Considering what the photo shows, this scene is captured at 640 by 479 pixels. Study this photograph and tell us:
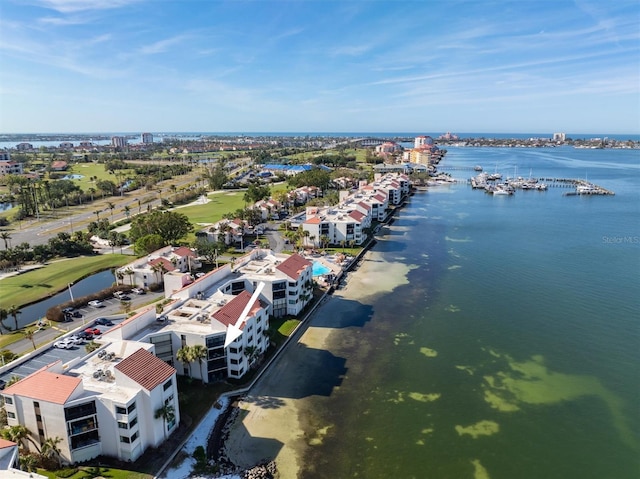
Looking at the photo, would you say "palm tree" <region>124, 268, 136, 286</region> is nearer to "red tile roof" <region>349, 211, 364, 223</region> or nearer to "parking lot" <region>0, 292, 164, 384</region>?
"parking lot" <region>0, 292, 164, 384</region>

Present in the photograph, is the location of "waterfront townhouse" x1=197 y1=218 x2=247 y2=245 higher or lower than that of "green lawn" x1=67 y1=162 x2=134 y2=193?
lower

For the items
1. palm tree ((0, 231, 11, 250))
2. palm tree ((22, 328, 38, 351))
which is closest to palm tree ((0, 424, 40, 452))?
palm tree ((22, 328, 38, 351))

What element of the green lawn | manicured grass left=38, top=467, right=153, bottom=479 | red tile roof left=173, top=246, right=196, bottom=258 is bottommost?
manicured grass left=38, top=467, right=153, bottom=479

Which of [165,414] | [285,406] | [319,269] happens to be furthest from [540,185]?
[165,414]

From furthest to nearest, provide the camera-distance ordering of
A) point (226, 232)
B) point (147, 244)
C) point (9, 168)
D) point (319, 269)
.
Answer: point (9, 168)
point (226, 232)
point (147, 244)
point (319, 269)

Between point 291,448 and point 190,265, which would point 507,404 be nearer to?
point 291,448

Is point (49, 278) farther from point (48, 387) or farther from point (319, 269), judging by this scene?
point (48, 387)

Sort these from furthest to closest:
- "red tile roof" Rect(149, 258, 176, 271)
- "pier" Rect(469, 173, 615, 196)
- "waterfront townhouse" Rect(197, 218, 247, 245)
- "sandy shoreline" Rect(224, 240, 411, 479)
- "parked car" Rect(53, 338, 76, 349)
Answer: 1. "pier" Rect(469, 173, 615, 196)
2. "waterfront townhouse" Rect(197, 218, 247, 245)
3. "red tile roof" Rect(149, 258, 176, 271)
4. "parked car" Rect(53, 338, 76, 349)
5. "sandy shoreline" Rect(224, 240, 411, 479)
